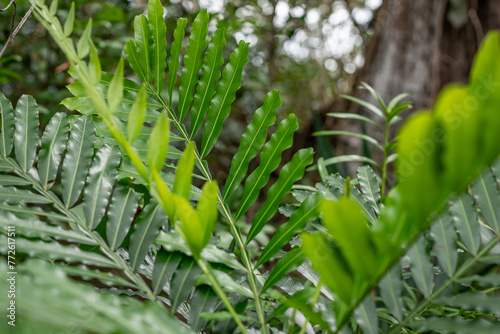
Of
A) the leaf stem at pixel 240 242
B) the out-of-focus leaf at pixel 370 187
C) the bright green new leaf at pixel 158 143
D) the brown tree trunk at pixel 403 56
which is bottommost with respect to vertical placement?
the leaf stem at pixel 240 242

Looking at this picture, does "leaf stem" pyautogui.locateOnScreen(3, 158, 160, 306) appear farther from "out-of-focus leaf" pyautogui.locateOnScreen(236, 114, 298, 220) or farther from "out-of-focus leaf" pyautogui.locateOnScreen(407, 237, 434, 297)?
"out-of-focus leaf" pyautogui.locateOnScreen(407, 237, 434, 297)

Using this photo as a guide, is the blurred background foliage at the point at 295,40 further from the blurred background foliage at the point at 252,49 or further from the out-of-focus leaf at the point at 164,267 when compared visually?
the out-of-focus leaf at the point at 164,267

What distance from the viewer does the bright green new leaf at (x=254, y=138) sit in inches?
20.1

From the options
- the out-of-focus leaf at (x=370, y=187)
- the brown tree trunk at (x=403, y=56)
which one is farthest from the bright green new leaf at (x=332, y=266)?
the brown tree trunk at (x=403, y=56)

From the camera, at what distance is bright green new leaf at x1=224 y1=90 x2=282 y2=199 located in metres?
0.51

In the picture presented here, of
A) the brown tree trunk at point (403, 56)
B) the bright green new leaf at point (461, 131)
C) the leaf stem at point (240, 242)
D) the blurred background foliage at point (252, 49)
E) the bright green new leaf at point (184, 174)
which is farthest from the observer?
the brown tree trunk at point (403, 56)

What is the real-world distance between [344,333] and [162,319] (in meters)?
0.21

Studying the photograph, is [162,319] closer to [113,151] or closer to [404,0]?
[113,151]

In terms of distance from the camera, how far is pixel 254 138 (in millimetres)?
513

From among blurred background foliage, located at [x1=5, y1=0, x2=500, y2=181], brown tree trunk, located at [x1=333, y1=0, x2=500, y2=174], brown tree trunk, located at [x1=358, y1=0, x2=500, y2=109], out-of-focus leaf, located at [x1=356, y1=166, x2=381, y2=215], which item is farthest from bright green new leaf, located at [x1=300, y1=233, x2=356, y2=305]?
brown tree trunk, located at [x1=358, y1=0, x2=500, y2=109]

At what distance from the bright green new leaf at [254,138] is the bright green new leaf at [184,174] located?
A: 0.21 meters

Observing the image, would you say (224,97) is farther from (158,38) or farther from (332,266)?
(332,266)

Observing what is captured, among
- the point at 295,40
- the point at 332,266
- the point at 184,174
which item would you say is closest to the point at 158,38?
the point at 184,174

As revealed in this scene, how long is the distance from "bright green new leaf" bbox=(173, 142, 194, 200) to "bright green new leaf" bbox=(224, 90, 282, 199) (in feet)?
0.69
